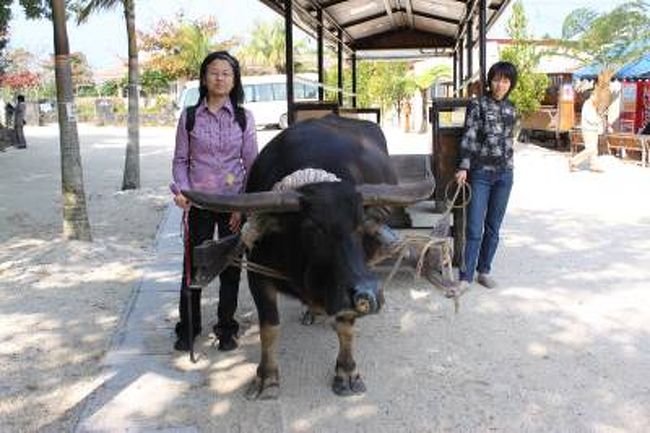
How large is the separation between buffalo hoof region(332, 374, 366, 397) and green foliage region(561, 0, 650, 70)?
18100 millimetres

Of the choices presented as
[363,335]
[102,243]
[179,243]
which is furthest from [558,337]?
[102,243]

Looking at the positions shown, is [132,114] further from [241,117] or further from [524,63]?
[524,63]

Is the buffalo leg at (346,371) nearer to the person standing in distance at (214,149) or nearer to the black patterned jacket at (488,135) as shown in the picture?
the person standing in distance at (214,149)

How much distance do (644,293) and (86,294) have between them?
452 cm

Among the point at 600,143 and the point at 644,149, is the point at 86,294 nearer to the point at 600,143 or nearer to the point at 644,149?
the point at 644,149

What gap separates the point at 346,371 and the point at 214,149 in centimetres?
157

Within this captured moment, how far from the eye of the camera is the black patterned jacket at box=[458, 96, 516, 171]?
244 inches

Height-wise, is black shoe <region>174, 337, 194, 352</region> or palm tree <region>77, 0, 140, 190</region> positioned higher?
palm tree <region>77, 0, 140, 190</region>

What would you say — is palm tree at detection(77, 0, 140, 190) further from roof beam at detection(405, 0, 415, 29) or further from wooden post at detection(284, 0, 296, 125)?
wooden post at detection(284, 0, 296, 125)

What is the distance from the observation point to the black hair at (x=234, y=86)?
15.4 feet

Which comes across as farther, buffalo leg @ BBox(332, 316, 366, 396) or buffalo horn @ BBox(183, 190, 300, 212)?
buffalo leg @ BBox(332, 316, 366, 396)

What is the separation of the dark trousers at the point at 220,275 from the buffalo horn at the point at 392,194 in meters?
1.29

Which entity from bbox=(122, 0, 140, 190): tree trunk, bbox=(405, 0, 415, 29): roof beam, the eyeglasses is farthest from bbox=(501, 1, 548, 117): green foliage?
the eyeglasses

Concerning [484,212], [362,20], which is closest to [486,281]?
[484,212]
